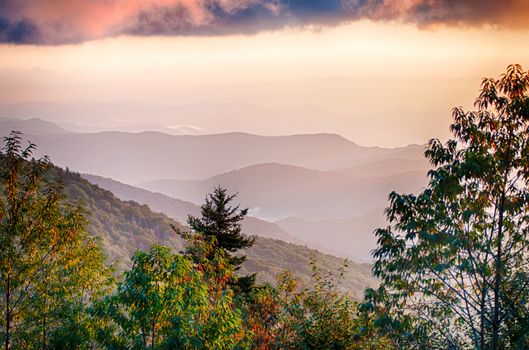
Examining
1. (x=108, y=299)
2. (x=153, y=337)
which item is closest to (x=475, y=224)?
(x=153, y=337)

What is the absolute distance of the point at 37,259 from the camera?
16531 mm

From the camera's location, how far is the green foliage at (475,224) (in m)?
12.8

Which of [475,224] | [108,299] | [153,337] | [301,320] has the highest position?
[475,224]

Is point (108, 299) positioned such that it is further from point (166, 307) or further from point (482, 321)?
point (482, 321)

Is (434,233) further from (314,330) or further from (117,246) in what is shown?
(117,246)

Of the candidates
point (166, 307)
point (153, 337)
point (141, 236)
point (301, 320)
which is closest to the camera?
point (166, 307)

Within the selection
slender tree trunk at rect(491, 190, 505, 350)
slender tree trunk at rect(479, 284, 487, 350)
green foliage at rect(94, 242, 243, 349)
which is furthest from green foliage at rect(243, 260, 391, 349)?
slender tree trunk at rect(491, 190, 505, 350)

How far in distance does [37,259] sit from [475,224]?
14.1 m

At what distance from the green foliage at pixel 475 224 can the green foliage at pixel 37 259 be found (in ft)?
33.1

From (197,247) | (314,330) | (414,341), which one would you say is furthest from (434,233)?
(197,247)

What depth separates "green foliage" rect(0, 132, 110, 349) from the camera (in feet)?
52.1

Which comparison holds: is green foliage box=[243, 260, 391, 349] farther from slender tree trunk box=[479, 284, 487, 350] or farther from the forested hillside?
the forested hillside

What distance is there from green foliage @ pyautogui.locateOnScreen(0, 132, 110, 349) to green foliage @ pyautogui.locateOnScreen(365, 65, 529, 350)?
10092 mm

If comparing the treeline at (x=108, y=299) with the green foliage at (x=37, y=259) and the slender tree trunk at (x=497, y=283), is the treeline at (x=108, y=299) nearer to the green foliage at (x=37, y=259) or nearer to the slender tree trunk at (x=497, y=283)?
the green foliage at (x=37, y=259)
